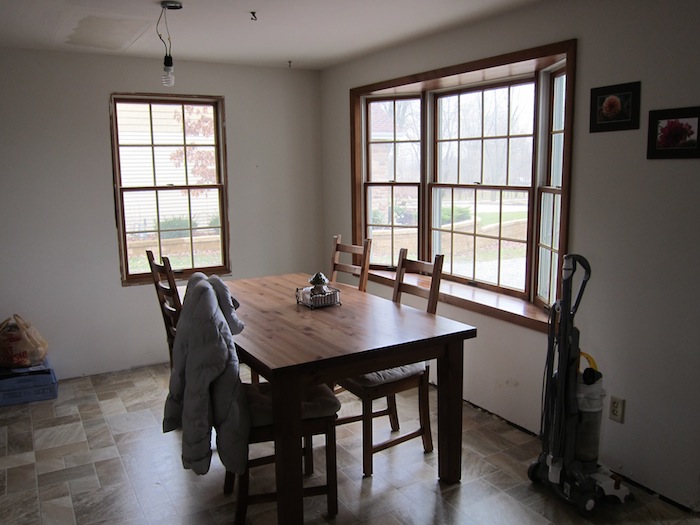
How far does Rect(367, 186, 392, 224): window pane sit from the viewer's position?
4.87m

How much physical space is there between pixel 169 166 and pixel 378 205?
5.60 feet

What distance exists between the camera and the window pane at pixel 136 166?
4633 millimetres

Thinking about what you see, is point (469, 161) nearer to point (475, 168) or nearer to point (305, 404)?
point (475, 168)

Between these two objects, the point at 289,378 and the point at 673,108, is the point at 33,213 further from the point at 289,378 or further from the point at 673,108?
the point at 673,108

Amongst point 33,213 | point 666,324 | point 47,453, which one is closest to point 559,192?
point 666,324

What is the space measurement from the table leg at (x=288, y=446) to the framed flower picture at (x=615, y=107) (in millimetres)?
1884

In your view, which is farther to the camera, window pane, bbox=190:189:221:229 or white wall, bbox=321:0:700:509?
window pane, bbox=190:189:221:229

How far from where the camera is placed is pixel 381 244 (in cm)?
494

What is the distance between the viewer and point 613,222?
2879 millimetres

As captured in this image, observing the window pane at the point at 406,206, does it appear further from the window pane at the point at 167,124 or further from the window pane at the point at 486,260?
the window pane at the point at 167,124

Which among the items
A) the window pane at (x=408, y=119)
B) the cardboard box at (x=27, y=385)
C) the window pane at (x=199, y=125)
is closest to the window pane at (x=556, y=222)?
the window pane at (x=408, y=119)

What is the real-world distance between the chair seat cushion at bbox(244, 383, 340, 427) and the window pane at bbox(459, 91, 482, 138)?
7.28 feet

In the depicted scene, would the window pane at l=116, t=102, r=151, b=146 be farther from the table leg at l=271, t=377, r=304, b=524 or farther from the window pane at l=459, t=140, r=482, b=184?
the table leg at l=271, t=377, r=304, b=524

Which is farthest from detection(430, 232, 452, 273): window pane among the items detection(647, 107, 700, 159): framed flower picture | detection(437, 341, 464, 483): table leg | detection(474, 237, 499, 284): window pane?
detection(647, 107, 700, 159): framed flower picture
